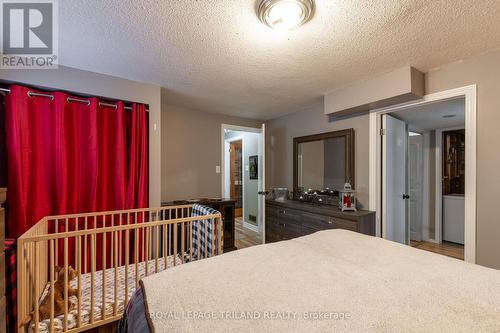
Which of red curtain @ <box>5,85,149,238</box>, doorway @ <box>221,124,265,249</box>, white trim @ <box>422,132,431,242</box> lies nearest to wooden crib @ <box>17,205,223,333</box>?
red curtain @ <box>5,85,149,238</box>

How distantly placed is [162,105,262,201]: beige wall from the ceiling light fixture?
7.33 feet

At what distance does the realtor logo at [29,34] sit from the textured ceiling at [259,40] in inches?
2.8

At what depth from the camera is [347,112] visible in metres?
2.70

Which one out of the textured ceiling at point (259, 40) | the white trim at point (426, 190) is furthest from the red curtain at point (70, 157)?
the white trim at point (426, 190)

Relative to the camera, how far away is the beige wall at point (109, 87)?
1.92 metres

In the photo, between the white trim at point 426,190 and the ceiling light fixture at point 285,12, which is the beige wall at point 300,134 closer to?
the ceiling light fixture at point 285,12

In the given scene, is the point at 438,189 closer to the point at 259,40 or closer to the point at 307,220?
the point at 307,220

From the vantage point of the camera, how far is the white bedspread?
73 centimetres

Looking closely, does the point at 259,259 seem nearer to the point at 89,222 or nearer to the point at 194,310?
the point at 194,310

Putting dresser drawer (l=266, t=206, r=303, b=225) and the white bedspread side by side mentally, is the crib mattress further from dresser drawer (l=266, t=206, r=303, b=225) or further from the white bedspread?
dresser drawer (l=266, t=206, r=303, b=225)

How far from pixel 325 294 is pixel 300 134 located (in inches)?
115

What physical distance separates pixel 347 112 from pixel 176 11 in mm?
2131

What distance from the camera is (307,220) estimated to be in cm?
288

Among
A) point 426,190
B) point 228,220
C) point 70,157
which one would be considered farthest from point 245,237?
point 426,190
